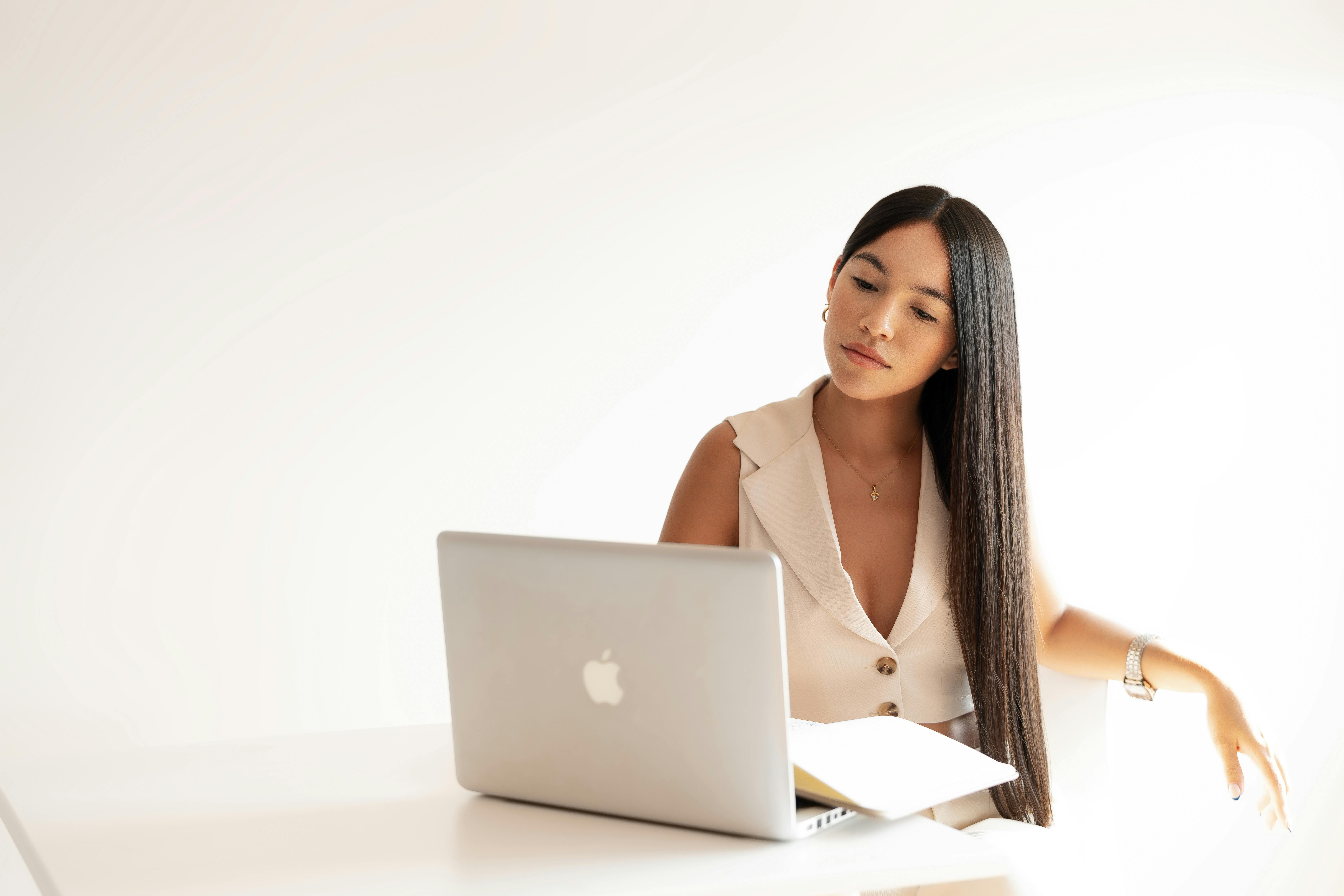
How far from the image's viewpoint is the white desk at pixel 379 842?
1.06 meters

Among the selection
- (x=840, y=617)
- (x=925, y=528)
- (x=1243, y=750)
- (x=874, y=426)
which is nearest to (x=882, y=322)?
(x=874, y=426)

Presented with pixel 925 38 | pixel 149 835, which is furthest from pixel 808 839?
pixel 925 38

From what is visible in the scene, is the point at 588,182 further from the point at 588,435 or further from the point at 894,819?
the point at 894,819

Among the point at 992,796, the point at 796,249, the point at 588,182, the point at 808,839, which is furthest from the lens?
the point at 796,249

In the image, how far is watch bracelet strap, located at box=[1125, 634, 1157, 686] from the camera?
1.93 meters

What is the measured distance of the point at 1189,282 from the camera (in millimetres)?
3346

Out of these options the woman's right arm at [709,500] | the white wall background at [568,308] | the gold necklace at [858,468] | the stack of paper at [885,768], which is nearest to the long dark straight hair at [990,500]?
the gold necklace at [858,468]

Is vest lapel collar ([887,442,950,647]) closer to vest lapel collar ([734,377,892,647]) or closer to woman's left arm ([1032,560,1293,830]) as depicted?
vest lapel collar ([734,377,892,647])

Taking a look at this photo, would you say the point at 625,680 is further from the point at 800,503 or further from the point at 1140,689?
the point at 1140,689

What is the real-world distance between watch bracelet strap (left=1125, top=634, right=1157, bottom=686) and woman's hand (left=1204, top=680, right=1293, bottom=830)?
0.51ft

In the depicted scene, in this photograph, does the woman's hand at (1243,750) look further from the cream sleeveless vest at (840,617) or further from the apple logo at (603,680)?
the apple logo at (603,680)

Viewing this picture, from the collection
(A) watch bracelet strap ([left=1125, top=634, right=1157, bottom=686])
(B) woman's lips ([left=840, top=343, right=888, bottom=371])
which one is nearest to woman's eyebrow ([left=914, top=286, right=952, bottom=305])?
(B) woman's lips ([left=840, top=343, right=888, bottom=371])

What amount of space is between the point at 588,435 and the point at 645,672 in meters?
1.89

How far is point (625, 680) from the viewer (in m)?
1.18
